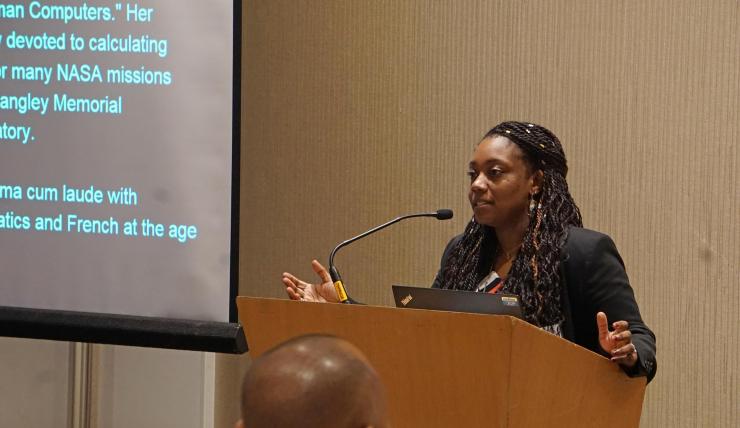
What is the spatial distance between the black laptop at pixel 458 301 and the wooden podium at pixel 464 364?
0.32ft

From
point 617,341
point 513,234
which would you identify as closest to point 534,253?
point 513,234

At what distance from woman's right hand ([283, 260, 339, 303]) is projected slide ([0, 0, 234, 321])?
0.88 metres

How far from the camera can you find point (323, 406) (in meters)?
1.09

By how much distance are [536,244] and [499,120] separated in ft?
3.90

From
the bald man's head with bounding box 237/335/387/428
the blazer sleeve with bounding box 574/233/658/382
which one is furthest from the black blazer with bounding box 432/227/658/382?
the bald man's head with bounding box 237/335/387/428

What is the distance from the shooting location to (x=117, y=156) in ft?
11.1

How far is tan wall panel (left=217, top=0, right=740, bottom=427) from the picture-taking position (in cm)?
344

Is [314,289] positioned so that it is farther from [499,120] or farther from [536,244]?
[499,120]

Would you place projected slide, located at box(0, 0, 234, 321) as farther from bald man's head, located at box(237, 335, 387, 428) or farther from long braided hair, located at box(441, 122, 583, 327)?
bald man's head, located at box(237, 335, 387, 428)

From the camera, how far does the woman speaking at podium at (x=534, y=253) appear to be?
2496mm

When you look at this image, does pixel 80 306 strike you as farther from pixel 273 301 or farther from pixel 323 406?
pixel 323 406

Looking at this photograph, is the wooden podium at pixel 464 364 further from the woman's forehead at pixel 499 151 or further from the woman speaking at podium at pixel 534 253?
the woman's forehead at pixel 499 151

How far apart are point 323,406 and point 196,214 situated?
230 centimetres

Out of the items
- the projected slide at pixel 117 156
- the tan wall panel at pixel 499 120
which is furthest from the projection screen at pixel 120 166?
the tan wall panel at pixel 499 120
